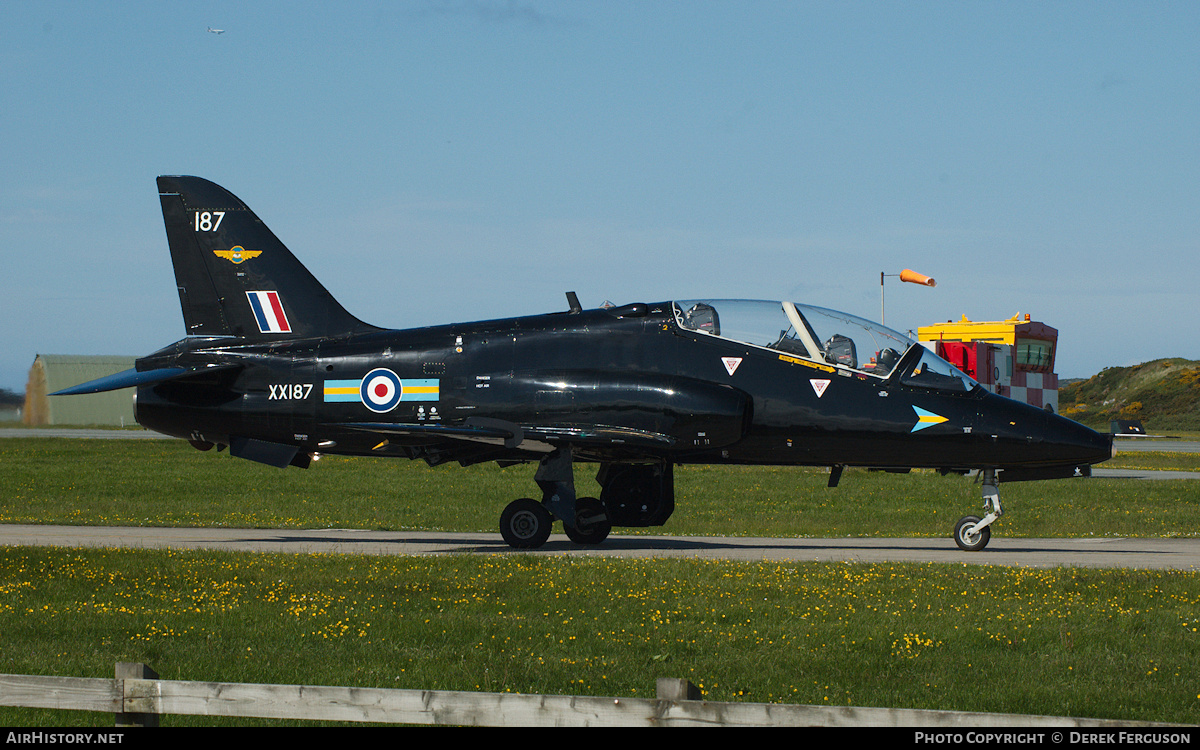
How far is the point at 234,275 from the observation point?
20.9 metres

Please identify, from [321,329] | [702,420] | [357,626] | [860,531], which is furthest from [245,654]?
[860,531]

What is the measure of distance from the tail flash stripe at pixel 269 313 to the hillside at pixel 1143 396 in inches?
4197

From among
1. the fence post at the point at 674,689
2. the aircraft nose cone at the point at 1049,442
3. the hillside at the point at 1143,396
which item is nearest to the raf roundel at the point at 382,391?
the aircraft nose cone at the point at 1049,442

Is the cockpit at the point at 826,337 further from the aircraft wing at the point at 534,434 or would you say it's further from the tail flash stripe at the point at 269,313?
the tail flash stripe at the point at 269,313

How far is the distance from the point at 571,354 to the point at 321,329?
16.2 feet

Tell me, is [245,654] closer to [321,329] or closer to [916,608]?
[916,608]

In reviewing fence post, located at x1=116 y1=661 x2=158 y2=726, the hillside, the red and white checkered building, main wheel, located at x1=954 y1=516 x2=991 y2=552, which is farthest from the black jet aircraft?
the hillside

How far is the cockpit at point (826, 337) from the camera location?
1777 cm

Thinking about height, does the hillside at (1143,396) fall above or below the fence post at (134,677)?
above

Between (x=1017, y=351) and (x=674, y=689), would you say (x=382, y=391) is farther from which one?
(x=1017, y=351)

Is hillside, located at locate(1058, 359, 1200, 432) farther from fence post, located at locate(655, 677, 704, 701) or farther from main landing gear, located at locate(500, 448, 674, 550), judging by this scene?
fence post, located at locate(655, 677, 704, 701)

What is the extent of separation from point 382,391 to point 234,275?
404 centimetres

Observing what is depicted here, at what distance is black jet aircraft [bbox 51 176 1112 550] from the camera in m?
17.6
